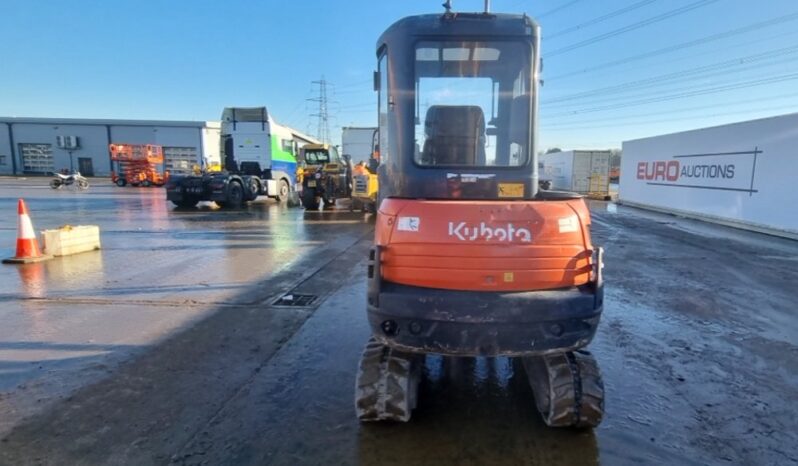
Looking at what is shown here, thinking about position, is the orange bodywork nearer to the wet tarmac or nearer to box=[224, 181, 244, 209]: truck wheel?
the wet tarmac

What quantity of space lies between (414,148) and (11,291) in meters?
6.28

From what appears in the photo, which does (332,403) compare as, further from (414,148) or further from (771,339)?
(771,339)

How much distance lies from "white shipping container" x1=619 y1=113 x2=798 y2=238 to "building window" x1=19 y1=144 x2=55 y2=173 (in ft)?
215

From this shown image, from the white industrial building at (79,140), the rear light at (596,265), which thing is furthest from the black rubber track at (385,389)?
the white industrial building at (79,140)

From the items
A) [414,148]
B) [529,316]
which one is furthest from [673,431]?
[414,148]

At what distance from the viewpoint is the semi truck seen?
17.6m

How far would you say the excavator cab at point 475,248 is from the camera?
2713mm

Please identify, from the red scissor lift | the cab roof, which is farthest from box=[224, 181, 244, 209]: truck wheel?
the red scissor lift

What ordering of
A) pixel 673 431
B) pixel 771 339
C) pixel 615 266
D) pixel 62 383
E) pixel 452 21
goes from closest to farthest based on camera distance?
pixel 673 431, pixel 452 21, pixel 62 383, pixel 771 339, pixel 615 266

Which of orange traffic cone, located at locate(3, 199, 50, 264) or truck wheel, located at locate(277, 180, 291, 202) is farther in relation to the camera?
truck wheel, located at locate(277, 180, 291, 202)

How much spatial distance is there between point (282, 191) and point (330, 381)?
64.2 feet

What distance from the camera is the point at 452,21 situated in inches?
129

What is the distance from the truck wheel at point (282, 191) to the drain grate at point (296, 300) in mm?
16337

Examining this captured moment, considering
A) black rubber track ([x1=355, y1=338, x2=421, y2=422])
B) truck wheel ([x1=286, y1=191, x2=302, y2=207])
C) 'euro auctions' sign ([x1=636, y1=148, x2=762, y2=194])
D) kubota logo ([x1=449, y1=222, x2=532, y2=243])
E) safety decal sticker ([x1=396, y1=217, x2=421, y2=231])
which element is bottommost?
black rubber track ([x1=355, y1=338, x2=421, y2=422])
